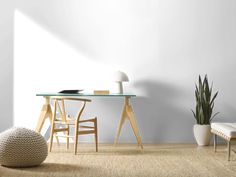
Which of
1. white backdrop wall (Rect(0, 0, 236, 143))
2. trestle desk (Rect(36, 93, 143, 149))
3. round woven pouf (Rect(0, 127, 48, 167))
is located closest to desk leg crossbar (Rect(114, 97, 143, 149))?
trestle desk (Rect(36, 93, 143, 149))

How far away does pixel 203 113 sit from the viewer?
6.77 m

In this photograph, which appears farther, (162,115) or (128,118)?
(162,115)

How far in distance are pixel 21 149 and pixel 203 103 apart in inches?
102

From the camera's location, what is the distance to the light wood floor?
15.9 feet

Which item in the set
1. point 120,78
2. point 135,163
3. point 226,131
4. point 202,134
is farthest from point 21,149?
point 202,134

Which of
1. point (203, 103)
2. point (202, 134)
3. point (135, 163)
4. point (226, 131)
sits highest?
point (203, 103)

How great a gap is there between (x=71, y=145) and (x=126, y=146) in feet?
2.19

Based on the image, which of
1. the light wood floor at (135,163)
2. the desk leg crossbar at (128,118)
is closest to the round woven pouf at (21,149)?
the light wood floor at (135,163)

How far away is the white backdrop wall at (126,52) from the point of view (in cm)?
703

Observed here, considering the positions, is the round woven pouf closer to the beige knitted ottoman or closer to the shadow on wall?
the beige knitted ottoman

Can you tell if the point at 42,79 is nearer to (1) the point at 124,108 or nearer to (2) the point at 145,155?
(1) the point at 124,108

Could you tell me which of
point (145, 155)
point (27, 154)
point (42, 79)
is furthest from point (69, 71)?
point (27, 154)

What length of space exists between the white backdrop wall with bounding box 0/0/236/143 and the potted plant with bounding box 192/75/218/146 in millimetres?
273

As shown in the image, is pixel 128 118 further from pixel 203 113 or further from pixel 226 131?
pixel 226 131
